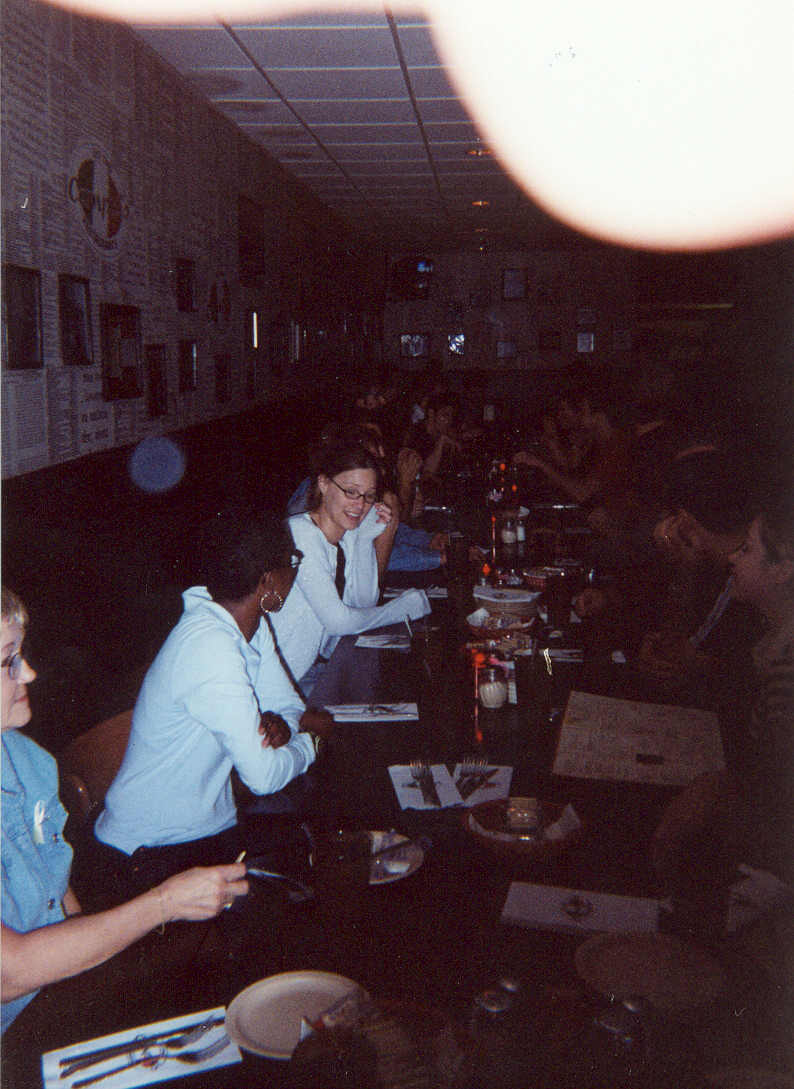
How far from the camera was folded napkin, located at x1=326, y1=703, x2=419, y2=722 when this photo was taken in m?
2.19

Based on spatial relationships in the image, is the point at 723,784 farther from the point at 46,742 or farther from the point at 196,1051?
the point at 46,742

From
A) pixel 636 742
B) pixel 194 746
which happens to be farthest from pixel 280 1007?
pixel 636 742

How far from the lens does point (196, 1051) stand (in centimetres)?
108

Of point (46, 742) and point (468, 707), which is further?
point (46, 742)

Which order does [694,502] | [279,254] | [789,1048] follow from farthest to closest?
[279,254]
[694,502]
[789,1048]

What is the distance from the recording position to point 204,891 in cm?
130

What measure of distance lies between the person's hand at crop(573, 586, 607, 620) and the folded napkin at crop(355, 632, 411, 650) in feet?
2.08

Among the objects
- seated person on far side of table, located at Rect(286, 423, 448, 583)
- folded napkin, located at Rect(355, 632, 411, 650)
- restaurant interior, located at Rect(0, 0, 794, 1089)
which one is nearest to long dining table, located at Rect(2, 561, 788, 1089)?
restaurant interior, located at Rect(0, 0, 794, 1089)

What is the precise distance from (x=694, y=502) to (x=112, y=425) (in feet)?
7.87

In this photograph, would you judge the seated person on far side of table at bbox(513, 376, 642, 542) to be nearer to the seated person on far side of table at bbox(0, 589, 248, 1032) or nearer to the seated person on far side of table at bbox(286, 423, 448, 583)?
the seated person on far side of table at bbox(286, 423, 448, 583)

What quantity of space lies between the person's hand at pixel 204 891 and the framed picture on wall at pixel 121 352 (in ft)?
9.08

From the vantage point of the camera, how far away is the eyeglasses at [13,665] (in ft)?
4.47

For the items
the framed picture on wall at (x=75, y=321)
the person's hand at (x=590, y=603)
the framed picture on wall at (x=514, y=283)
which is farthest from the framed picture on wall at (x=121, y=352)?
the framed picture on wall at (x=514, y=283)

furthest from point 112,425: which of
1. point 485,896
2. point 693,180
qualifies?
point 693,180
